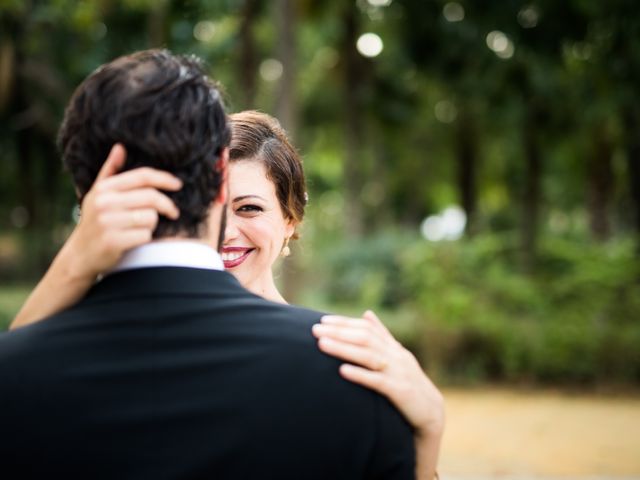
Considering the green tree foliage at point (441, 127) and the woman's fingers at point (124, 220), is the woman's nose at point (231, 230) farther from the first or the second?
the green tree foliage at point (441, 127)

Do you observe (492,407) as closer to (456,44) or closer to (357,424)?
(456,44)

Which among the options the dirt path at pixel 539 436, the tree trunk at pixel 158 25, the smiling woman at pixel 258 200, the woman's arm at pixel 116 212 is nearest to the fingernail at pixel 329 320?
the woman's arm at pixel 116 212

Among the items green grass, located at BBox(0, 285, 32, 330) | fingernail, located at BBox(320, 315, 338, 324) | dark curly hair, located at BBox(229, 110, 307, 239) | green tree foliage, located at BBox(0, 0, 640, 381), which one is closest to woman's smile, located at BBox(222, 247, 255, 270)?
dark curly hair, located at BBox(229, 110, 307, 239)

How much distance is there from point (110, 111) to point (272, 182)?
4.57 feet

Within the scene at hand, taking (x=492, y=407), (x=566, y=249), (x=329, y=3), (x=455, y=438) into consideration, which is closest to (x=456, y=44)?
(x=329, y=3)

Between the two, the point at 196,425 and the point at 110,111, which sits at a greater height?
the point at 110,111

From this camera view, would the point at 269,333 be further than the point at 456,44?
No

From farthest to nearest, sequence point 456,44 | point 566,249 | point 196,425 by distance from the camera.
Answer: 1. point 456,44
2. point 566,249
3. point 196,425

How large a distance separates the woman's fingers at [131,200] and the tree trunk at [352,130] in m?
19.2

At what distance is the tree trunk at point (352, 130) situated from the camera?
20.8 meters

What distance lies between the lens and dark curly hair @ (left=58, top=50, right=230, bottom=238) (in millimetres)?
1371

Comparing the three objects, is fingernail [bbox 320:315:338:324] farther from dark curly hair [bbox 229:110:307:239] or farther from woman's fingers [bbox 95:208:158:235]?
dark curly hair [bbox 229:110:307:239]

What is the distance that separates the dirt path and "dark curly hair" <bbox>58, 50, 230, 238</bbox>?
6693 millimetres

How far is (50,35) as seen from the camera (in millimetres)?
18797
